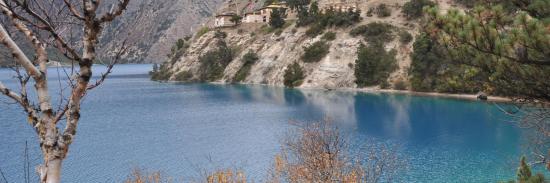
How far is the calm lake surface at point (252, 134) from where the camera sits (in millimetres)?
41000

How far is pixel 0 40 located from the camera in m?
6.72

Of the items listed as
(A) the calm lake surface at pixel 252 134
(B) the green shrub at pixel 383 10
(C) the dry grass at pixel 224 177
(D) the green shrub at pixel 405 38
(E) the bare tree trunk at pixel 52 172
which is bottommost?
(A) the calm lake surface at pixel 252 134

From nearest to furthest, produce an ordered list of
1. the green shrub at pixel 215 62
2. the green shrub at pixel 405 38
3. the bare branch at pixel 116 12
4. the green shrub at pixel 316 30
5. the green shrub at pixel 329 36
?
1. the bare branch at pixel 116 12
2. the green shrub at pixel 405 38
3. the green shrub at pixel 329 36
4. the green shrub at pixel 316 30
5. the green shrub at pixel 215 62

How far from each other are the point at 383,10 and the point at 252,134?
70.1 m

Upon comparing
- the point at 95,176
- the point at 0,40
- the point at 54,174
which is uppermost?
the point at 0,40

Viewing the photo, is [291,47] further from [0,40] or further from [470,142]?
[0,40]

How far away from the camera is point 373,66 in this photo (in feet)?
337

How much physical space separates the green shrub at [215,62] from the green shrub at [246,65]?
695 centimetres

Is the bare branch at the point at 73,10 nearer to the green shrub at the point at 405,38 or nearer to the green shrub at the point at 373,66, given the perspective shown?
the green shrub at the point at 373,66

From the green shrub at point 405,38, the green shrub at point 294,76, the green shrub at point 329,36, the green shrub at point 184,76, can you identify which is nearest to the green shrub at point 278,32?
the green shrub at point 294,76

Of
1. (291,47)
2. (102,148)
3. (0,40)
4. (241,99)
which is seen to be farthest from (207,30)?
(0,40)

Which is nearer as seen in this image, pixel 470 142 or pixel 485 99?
pixel 470 142

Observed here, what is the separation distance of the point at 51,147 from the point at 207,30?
148m

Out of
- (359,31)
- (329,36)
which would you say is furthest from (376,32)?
(329,36)
